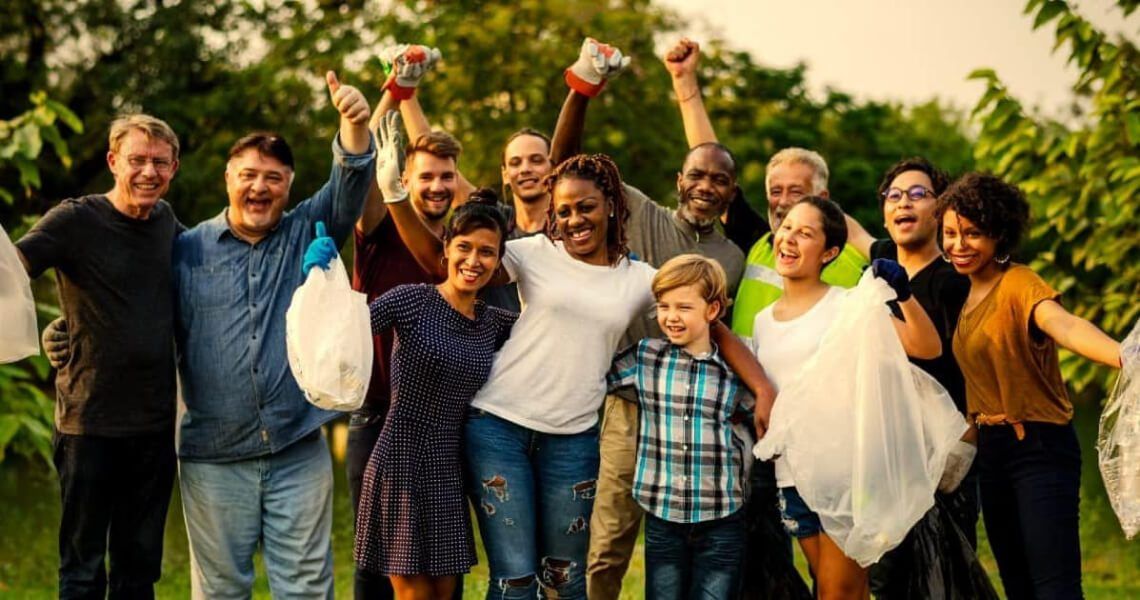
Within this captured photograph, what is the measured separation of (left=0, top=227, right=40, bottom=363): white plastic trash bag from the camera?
4.44 meters

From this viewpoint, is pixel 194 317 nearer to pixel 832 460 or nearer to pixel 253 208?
pixel 253 208

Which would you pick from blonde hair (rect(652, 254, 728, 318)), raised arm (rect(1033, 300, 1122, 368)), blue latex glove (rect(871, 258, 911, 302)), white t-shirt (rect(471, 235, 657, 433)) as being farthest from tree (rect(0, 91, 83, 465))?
raised arm (rect(1033, 300, 1122, 368))

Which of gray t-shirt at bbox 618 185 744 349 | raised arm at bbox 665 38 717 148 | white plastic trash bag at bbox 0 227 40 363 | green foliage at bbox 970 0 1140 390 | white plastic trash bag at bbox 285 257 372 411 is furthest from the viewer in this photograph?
green foliage at bbox 970 0 1140 390

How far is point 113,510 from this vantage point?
4.80 m

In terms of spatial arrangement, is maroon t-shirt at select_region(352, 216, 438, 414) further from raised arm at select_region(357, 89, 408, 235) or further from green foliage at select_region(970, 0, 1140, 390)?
green foliage at select_region(970, 0, 1140, 390)

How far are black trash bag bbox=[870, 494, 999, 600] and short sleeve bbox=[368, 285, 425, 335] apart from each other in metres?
1.87

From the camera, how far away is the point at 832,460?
14.7 feet

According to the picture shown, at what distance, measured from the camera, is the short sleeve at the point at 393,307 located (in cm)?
453

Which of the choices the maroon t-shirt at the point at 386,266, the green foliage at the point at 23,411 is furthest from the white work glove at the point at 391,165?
the green foliage at the point at 23,411

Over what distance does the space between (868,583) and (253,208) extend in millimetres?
2509

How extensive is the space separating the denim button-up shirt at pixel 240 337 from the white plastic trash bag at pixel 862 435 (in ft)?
5.54

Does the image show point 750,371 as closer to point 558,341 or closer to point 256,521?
point 558,341

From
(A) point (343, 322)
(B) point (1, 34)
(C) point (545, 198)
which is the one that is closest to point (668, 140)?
(B) point (1, 34)

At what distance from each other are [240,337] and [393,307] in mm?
588
